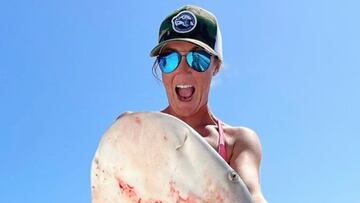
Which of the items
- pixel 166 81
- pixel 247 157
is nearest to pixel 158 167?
pixel 247 157

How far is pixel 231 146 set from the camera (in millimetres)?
3283

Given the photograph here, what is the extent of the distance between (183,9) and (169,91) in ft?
1.63

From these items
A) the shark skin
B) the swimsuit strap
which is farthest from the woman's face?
the shark skin

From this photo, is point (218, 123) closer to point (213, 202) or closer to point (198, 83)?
point (198, 83)

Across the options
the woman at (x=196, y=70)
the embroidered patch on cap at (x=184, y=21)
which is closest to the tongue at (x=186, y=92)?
the woman at (x=196, y=70)

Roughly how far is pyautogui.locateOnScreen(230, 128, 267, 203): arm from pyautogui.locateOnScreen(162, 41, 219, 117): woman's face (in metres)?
0.33

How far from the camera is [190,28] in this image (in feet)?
10.3

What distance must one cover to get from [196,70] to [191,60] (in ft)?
0.23

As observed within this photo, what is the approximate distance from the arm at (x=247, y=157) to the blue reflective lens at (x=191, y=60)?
0.48 metres

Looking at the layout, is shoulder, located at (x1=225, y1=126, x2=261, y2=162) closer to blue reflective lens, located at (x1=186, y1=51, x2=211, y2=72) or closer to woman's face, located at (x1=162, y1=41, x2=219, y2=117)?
woman's face, located at (x1=162, y1=41, x2=219, y2=117)

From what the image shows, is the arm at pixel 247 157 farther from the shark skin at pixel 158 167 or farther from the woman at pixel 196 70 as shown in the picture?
the shark skin at pixel 158 167

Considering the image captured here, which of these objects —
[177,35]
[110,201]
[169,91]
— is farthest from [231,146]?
[110,201]

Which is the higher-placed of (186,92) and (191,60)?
(191,60)

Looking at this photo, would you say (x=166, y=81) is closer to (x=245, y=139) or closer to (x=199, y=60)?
(x=199, y=60)
